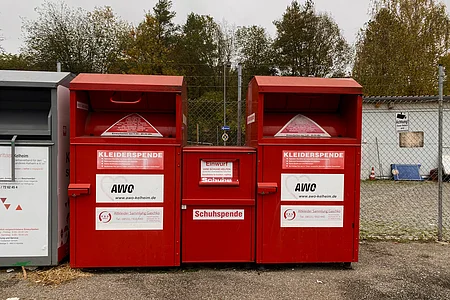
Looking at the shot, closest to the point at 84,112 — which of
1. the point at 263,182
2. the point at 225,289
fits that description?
the point at 263,182

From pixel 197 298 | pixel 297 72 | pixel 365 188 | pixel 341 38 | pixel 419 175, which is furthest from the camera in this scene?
pixel 341 38

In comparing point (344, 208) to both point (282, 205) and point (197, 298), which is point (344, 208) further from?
point (197, 298)

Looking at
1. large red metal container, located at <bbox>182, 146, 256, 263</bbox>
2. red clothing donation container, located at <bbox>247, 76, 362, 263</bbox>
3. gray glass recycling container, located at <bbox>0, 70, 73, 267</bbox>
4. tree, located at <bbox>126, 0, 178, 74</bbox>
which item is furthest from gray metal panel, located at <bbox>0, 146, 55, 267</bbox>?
tree, located at <bbox>126, 0, 178, 74</bbox>

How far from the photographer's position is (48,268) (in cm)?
372

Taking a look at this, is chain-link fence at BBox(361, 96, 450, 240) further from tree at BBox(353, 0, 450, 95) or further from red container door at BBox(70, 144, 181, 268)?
red container door at BBox(70, 144, 181, 268)

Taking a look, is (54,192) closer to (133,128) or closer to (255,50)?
(133,128)

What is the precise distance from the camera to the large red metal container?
3688 millimetres

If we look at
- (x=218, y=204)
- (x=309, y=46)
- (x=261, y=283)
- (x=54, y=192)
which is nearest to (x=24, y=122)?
(x=54, y=192)

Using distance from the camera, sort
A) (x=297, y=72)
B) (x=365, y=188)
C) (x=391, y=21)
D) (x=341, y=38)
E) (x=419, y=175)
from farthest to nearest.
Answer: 1. (x=341, y=38)
2. (x=297, y=72)
3. (x=391, y=21)
4. (x=419, y=175)
5. (x=365, y=188)

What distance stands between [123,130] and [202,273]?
1698mm

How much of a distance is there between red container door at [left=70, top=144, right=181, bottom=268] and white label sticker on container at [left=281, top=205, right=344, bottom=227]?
1.14 metres

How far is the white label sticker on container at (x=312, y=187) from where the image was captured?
3.74 m

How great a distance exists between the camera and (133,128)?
12.4 ft

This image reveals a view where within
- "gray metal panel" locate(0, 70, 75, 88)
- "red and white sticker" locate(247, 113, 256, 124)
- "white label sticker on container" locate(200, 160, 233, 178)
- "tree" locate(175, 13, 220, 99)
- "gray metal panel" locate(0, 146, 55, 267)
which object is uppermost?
"tree" locate(175, 13, 220, 99)
